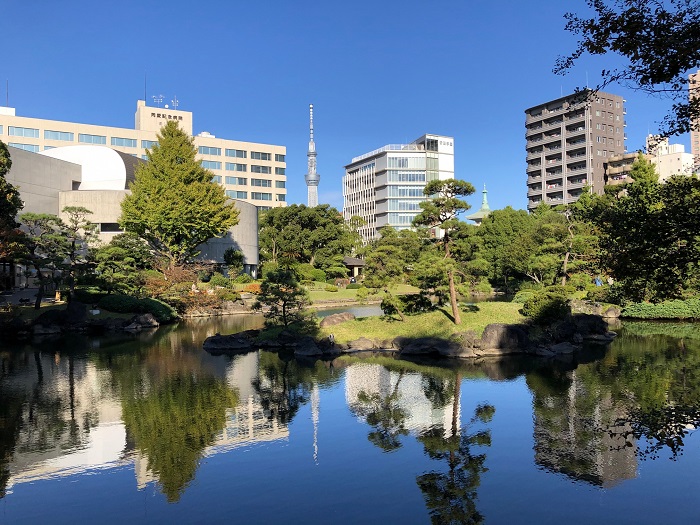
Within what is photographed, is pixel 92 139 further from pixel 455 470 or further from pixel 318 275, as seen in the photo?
pixel 455 470

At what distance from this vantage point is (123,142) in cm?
8962

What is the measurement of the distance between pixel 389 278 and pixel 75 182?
47.0 metres

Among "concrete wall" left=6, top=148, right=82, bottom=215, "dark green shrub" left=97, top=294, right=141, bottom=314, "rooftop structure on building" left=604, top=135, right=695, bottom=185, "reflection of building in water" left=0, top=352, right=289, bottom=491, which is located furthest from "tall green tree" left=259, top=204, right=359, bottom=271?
"reflection of building in water" left=0, top=352, right=289, bottom=491

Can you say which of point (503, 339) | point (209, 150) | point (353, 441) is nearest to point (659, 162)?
point (503, 339)

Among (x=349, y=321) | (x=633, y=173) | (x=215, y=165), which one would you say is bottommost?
(x=349, y=321)

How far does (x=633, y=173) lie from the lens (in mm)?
45875

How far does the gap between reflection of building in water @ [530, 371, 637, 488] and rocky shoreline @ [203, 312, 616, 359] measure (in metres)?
7.28

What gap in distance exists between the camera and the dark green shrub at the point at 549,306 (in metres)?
31.2

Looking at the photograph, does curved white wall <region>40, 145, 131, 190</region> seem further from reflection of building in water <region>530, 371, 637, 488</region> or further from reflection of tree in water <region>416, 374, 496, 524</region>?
reflection of building in water <region>530, 371, 637, 488</region>

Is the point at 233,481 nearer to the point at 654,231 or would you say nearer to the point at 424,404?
the point at 424,404

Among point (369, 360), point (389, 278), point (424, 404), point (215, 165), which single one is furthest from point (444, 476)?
point (215, 165)

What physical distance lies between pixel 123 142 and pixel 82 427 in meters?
82.4

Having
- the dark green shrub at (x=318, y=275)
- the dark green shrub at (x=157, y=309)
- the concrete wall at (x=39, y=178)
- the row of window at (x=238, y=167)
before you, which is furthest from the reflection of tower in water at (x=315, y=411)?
the row of window at (x=238, y=167)

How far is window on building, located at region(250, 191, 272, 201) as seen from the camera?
101500mm
